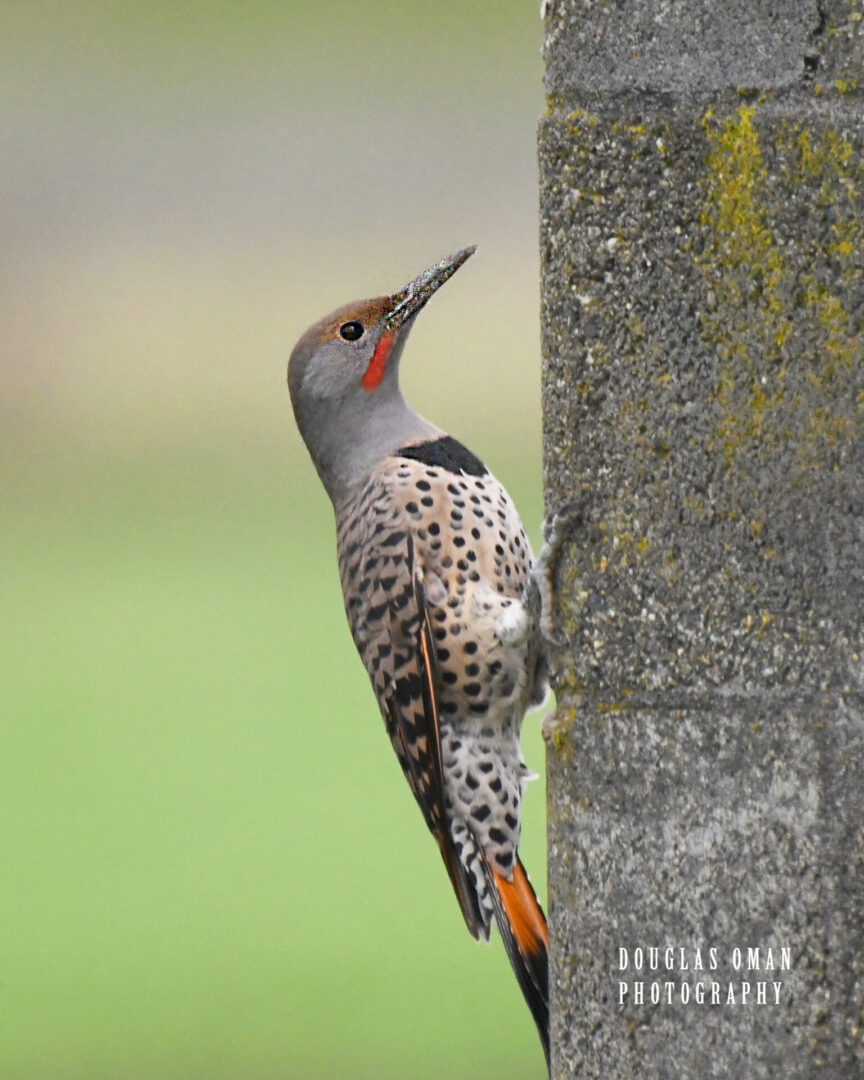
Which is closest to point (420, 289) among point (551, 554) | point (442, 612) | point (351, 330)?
point (351, 330)

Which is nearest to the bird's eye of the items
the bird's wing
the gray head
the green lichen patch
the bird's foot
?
the gray head

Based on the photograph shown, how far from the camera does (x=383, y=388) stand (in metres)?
3.20

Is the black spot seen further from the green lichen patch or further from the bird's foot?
the green lichen patch

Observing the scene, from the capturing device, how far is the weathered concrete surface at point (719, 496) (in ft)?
5.88

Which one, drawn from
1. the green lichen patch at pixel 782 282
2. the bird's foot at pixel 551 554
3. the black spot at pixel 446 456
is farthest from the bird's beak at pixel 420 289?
the green lichen patch at pixel 782 282

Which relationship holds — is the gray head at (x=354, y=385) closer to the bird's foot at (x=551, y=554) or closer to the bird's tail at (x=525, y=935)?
the bird's tail at (x=525, y=935)

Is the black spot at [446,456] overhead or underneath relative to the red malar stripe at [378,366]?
underneath

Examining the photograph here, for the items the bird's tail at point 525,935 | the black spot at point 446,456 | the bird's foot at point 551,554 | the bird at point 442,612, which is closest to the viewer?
the bird's foot at point 551,554

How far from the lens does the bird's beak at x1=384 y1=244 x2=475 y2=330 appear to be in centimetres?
291

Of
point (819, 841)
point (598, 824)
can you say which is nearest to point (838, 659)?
point (819, 841)

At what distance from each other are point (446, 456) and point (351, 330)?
0.34 meters

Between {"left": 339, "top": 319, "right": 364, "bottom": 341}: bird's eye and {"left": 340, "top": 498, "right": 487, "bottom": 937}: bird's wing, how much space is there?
1.22ft

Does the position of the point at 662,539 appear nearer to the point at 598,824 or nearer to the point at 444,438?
the point at 598,824

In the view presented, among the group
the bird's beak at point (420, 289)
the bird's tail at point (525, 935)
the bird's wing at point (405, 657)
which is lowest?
the bird's tail at point (525, 935)
